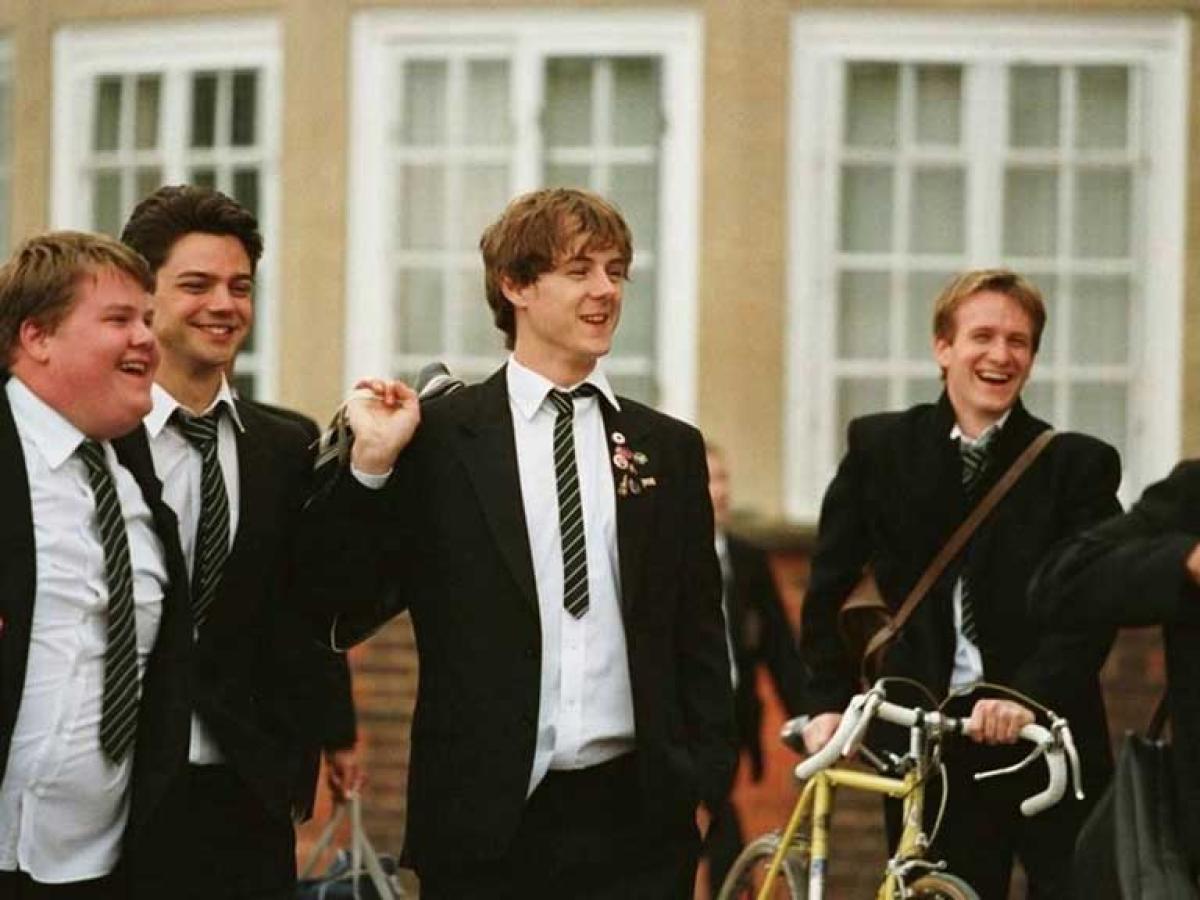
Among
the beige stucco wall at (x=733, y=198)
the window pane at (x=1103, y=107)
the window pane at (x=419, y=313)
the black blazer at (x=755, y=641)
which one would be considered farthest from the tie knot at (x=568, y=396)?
the window pane at (x=1103, y=107)

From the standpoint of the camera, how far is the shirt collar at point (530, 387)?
7.01m

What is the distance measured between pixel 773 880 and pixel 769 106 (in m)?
6.28

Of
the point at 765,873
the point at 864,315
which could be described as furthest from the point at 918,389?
the point at 765,873

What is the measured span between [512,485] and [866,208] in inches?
297

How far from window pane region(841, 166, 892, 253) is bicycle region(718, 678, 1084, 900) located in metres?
5.73

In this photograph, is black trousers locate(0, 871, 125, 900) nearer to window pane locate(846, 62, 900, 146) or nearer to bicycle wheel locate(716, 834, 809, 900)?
bicycle wheel locate(716, 834, 809, 900)

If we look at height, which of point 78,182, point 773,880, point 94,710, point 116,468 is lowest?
point 773,880

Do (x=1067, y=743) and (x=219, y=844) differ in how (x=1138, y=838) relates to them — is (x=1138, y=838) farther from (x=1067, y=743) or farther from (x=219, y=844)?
(x=219, y=844)

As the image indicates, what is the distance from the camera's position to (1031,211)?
14.2 m

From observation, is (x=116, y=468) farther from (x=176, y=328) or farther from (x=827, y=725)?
(x=827, y=725)

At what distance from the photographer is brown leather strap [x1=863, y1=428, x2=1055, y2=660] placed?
26.8 feet

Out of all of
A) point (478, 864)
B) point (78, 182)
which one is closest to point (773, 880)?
point (478, 864)

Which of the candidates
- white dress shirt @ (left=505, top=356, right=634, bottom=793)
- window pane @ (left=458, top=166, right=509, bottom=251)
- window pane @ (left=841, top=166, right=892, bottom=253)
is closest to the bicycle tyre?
white dress shirt @ (left=505, top=356, right=634, bottom=793)

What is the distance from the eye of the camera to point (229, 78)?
14656 millimetres
